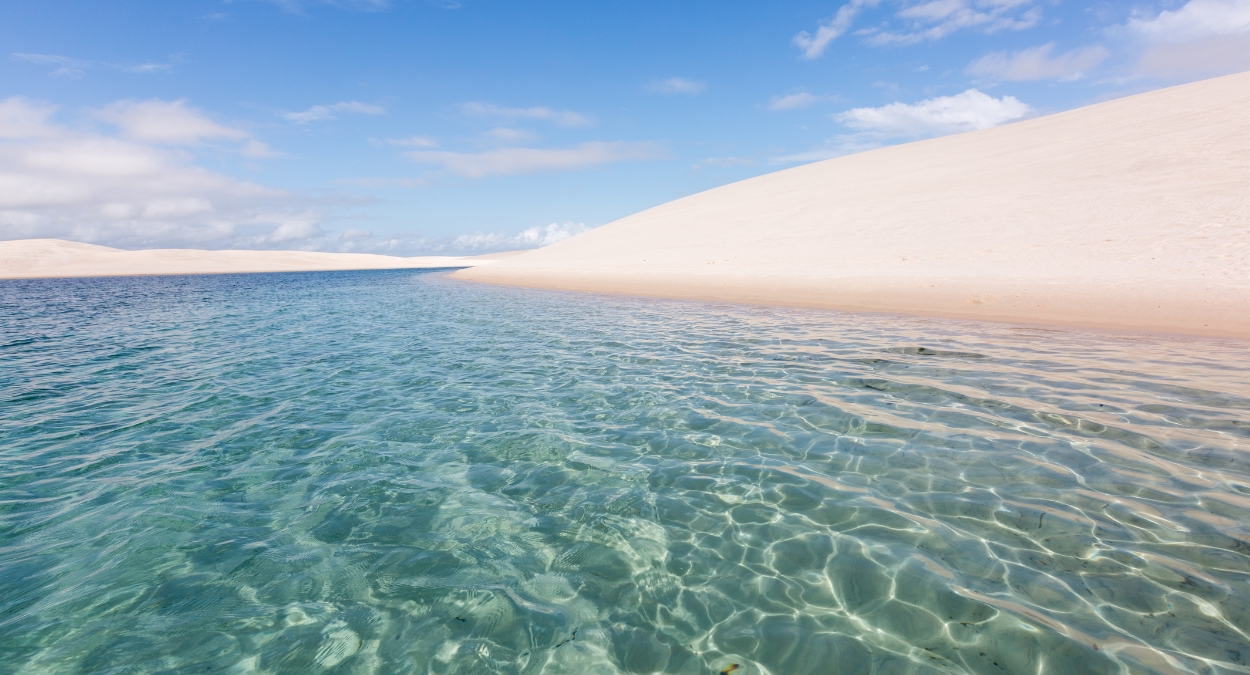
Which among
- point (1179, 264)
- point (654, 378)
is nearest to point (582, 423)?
point (654, 378)

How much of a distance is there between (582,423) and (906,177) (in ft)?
125

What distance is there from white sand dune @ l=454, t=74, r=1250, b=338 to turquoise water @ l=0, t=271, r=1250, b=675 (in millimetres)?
6266

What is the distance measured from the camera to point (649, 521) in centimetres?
478

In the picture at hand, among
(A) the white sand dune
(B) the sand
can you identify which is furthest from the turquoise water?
(B) the sand

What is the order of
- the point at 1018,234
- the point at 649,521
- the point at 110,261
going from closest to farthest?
the point at 649,521, the point at 1018,234, the point at 110,261

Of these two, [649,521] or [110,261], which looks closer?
[649,521]

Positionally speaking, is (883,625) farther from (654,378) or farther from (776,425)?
(654,378)

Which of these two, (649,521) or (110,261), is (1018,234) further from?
(110,261)

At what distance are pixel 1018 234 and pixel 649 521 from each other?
77.9 feet

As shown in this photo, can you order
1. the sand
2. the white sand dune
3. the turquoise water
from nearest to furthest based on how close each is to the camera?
the turquoise water, the white sand dune, the sand

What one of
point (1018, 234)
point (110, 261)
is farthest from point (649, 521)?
point (110, 261)

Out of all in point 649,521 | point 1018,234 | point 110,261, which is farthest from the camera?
point 110,261

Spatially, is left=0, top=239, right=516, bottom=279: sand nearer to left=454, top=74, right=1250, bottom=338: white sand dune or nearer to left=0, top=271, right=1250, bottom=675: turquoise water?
left=454, top=74, right=1250, bottom=338: white sand dune

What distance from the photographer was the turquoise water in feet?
10.9
